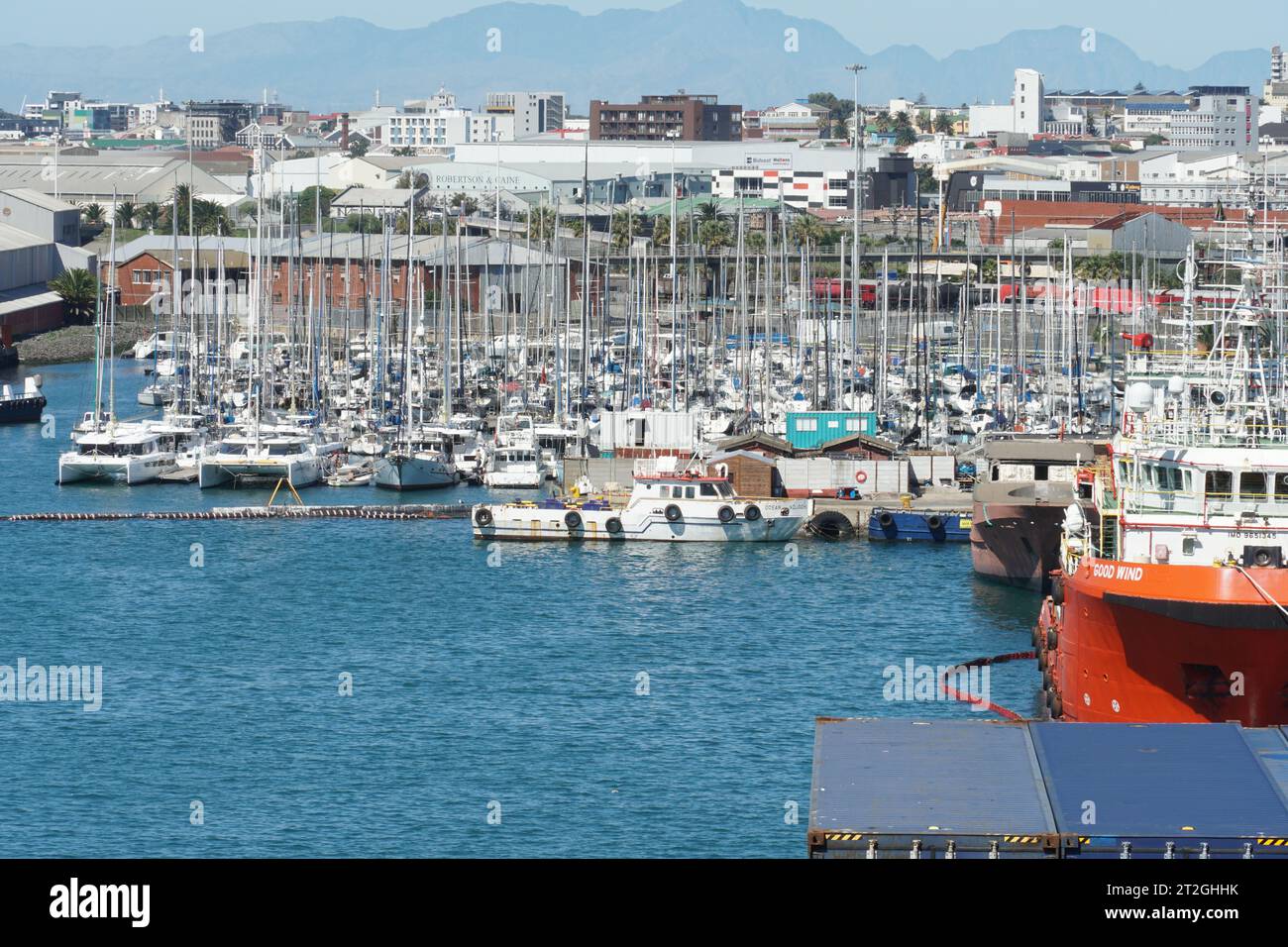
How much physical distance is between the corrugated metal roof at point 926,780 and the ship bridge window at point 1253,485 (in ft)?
27.5

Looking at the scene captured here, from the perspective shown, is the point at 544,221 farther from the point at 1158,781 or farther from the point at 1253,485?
the point at 1158,781

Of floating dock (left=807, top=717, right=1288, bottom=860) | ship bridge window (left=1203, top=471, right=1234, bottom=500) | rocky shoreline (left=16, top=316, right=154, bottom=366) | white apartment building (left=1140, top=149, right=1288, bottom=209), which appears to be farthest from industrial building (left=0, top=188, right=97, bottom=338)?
floating dock (left=807, top=717, right=1288, bottom=860)

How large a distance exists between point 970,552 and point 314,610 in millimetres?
14337

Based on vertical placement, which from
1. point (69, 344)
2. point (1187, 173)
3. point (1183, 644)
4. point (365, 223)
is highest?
point (1187, 173)

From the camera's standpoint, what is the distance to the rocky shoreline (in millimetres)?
97750

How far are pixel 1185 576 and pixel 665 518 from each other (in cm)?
2207

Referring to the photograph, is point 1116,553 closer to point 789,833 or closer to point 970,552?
point 789,833

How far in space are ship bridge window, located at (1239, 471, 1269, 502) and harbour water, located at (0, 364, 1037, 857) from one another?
502 centimetres

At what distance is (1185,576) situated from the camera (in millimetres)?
26422

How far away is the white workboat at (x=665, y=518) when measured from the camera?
1875 inches

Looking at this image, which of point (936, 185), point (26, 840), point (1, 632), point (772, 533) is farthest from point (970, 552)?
point (936, 185)

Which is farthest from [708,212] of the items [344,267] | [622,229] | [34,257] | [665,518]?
[665,518]

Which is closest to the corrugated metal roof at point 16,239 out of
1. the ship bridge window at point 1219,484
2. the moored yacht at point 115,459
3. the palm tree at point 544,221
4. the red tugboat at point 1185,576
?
the palm tree at point 544,221

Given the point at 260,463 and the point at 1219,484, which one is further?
the point at 260,463
